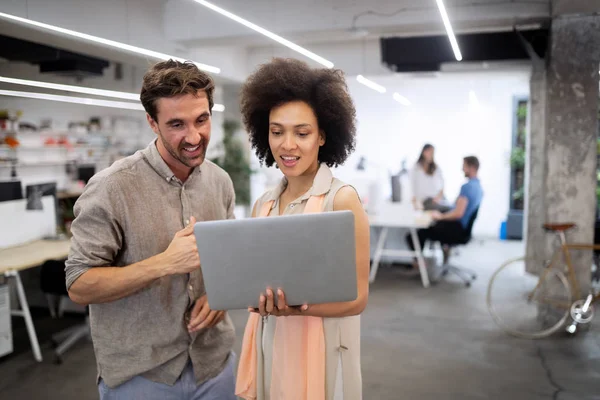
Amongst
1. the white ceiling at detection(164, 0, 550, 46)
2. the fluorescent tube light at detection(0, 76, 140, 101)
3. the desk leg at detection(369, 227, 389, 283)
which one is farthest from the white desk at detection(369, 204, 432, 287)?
the fluorescent tube light at detection(0, 76, 140, 101)

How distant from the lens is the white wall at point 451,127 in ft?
32.7

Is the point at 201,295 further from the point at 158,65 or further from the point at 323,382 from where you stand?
the point at 158,65

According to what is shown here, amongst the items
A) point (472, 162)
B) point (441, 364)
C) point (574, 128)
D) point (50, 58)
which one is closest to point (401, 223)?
point (472, 162)

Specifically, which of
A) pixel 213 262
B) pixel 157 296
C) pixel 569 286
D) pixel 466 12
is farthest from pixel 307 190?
pixel 466 12

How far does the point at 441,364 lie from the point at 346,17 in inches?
141

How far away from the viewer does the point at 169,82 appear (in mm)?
1523

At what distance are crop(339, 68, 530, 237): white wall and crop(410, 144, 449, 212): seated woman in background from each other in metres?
2.17

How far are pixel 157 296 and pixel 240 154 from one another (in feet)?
26.8

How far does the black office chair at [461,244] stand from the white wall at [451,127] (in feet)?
10.4

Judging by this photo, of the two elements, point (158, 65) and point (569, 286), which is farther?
point (569, 286)

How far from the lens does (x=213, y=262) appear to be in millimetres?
1351

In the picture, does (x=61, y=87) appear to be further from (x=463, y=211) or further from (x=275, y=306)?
(x=275, y=306)

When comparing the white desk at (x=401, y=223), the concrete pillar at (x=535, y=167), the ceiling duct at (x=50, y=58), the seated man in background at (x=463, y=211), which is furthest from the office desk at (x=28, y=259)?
the concrete pillar at (x=535, y=167)

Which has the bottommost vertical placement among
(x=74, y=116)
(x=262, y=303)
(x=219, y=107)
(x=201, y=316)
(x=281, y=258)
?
(x=201, y=316)
